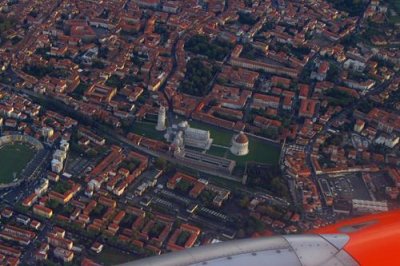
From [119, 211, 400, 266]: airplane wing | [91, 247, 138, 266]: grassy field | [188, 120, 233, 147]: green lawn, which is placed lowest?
[188, 120, 233, 147]: green lawn

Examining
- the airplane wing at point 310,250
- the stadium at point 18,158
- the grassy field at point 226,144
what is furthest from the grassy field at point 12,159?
the airplane wing at point 310,250

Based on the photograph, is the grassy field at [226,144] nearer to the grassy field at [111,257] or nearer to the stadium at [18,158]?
the stadium at [18,158]

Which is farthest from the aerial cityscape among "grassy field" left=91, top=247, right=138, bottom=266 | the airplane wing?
the airplane wing

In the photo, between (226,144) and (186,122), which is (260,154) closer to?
(226,144)

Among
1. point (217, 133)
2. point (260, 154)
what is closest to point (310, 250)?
point (260, 154)

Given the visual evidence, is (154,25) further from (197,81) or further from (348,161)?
(348,161)

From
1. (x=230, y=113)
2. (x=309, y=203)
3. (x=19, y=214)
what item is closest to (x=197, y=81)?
(x=230, y=113)

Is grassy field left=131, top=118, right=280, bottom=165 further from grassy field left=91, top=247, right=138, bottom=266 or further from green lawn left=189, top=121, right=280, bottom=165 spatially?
grassy field left=91, top=247, right=138, bottom=266
